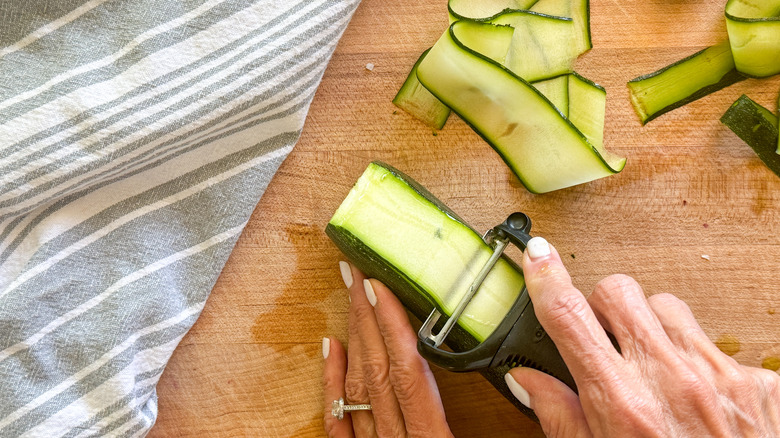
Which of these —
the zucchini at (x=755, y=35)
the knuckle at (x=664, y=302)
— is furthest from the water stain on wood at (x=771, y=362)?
the zucchini at (x=755, y=35)

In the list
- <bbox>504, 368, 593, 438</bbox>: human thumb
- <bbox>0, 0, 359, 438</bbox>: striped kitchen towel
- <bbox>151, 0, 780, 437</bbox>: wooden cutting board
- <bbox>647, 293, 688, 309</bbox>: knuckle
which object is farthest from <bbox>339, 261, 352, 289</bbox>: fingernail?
<bbox>647, 293, 688, 309</bbox>: knuckle

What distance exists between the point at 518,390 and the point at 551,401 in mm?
77

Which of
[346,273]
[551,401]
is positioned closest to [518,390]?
[551,401]

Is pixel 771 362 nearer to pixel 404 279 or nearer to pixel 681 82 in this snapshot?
pixel 681 82

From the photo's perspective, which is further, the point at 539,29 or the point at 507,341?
the point at 539,29

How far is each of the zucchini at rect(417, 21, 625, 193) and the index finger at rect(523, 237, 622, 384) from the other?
388mm

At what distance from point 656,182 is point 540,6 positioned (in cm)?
59

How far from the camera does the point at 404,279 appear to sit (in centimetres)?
148

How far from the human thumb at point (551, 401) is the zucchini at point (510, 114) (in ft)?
1.78

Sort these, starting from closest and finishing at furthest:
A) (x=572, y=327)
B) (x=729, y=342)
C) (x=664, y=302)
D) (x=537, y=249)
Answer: (x=572, y=327) < (x=537, y=249) < (x=664, y=302) < (x=729, y=342)

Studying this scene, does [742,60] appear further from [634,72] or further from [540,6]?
[540,6]

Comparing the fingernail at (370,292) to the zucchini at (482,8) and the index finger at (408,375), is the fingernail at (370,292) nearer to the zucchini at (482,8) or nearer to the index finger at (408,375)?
the index finger at (408,375)

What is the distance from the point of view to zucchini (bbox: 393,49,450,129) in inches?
66.7

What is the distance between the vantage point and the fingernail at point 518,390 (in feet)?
4.56
